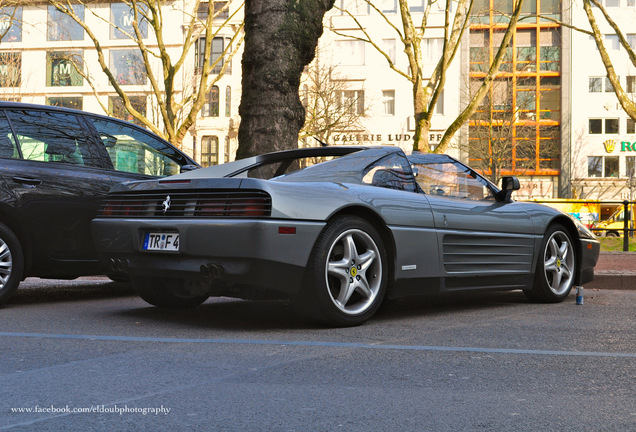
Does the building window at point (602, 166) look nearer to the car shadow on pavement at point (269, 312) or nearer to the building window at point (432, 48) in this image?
the building window at point (432, 48)

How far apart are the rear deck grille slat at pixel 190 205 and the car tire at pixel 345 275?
1.64 feet

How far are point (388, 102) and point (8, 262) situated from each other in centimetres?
4949

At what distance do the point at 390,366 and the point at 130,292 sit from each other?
4.67 metres

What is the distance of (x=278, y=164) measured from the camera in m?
6.41

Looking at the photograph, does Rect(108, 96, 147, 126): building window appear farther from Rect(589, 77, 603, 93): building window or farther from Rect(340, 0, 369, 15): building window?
Rect(589, 77, 603, 93): building window

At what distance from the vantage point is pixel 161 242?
18.1 feet

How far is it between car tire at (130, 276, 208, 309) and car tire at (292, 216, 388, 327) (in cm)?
132

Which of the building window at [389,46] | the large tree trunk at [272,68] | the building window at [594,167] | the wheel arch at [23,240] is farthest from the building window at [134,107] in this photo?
the wheel arch at [23,240]

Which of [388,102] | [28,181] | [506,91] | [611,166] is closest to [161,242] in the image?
[28,181]

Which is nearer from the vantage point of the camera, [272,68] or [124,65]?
[272,68]

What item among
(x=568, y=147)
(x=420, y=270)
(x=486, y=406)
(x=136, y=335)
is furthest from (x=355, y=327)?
(x=568, y=147)

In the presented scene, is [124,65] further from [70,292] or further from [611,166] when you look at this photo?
[70,292]

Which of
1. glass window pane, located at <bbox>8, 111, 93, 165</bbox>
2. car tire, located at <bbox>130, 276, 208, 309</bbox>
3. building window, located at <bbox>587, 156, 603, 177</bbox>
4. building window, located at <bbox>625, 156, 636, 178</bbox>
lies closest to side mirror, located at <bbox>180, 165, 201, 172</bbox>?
glass window pane, located at <bbox>8, 111, 93, 165</bbox>

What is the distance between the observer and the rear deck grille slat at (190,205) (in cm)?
517
